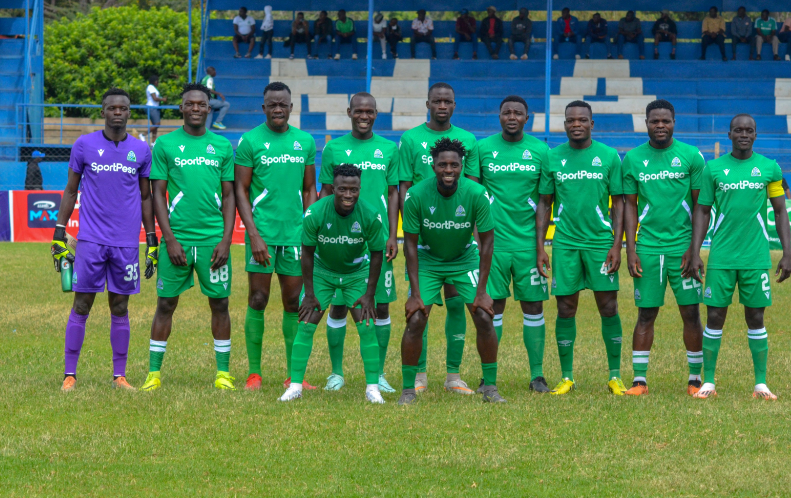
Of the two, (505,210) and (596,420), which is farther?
(505,210)

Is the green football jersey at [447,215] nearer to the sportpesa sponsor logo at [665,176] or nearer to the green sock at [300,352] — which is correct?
the green sock at [300,352]

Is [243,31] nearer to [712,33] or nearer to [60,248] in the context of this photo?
[712,33]

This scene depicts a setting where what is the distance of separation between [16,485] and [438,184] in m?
3.78

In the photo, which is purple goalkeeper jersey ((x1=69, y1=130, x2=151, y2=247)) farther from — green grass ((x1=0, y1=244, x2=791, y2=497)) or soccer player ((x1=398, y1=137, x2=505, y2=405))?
soccer player ((x1=398, y1=137, x2=505, y2=405))

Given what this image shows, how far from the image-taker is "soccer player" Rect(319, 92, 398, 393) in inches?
322

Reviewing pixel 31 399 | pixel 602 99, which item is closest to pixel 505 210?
pixel 31 399

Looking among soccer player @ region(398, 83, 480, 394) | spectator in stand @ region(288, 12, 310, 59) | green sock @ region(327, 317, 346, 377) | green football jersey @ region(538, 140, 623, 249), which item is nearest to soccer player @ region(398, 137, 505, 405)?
soccer player @ region(398, 83, 480, 394)

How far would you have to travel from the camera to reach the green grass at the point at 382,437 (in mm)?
5629

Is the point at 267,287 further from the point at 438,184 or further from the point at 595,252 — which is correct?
the point at 595,252

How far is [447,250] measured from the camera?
25.7 feet

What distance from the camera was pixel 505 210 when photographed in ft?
27.7

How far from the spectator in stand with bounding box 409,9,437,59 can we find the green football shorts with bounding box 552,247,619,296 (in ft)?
78.5

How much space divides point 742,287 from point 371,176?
328 cm

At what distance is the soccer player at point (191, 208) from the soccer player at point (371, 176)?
3.09 ft
